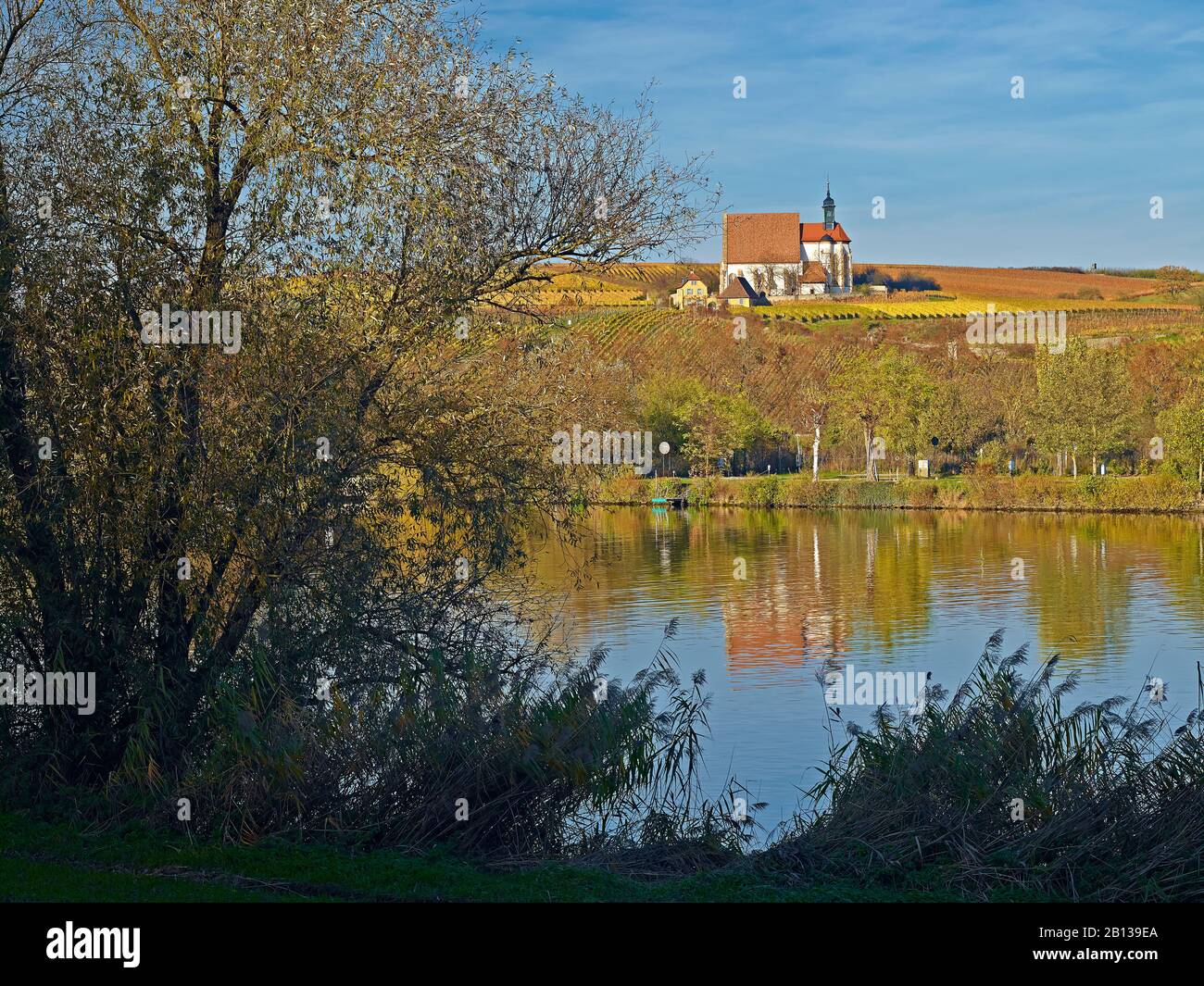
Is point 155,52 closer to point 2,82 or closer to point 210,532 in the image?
point 2,82

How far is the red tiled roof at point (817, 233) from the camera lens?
190 metres

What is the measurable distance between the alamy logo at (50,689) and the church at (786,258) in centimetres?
15113

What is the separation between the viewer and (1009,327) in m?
104

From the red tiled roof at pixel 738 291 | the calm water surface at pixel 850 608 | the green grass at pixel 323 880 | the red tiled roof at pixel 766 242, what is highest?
the red tiled roof at pixel 766 242

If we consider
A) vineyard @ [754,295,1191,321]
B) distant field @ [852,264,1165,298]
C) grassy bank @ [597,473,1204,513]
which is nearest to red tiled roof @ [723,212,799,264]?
distant field @ [852,264,1165,298]

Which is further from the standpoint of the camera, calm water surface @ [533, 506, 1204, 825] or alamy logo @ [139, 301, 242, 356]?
calm water surface @ [533, 506, 1204, 825]

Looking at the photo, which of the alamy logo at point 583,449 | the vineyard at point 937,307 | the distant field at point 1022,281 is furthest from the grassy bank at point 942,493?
the distant field at point 1022,281

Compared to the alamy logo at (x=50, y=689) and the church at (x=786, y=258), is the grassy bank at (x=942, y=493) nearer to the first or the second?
the alamy logo at (x=50, y=689)

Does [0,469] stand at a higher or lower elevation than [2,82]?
lower

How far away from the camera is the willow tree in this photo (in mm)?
11094

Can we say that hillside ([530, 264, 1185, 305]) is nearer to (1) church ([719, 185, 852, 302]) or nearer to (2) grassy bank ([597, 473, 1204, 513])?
(1) church ([719, 185, 852, 302])
